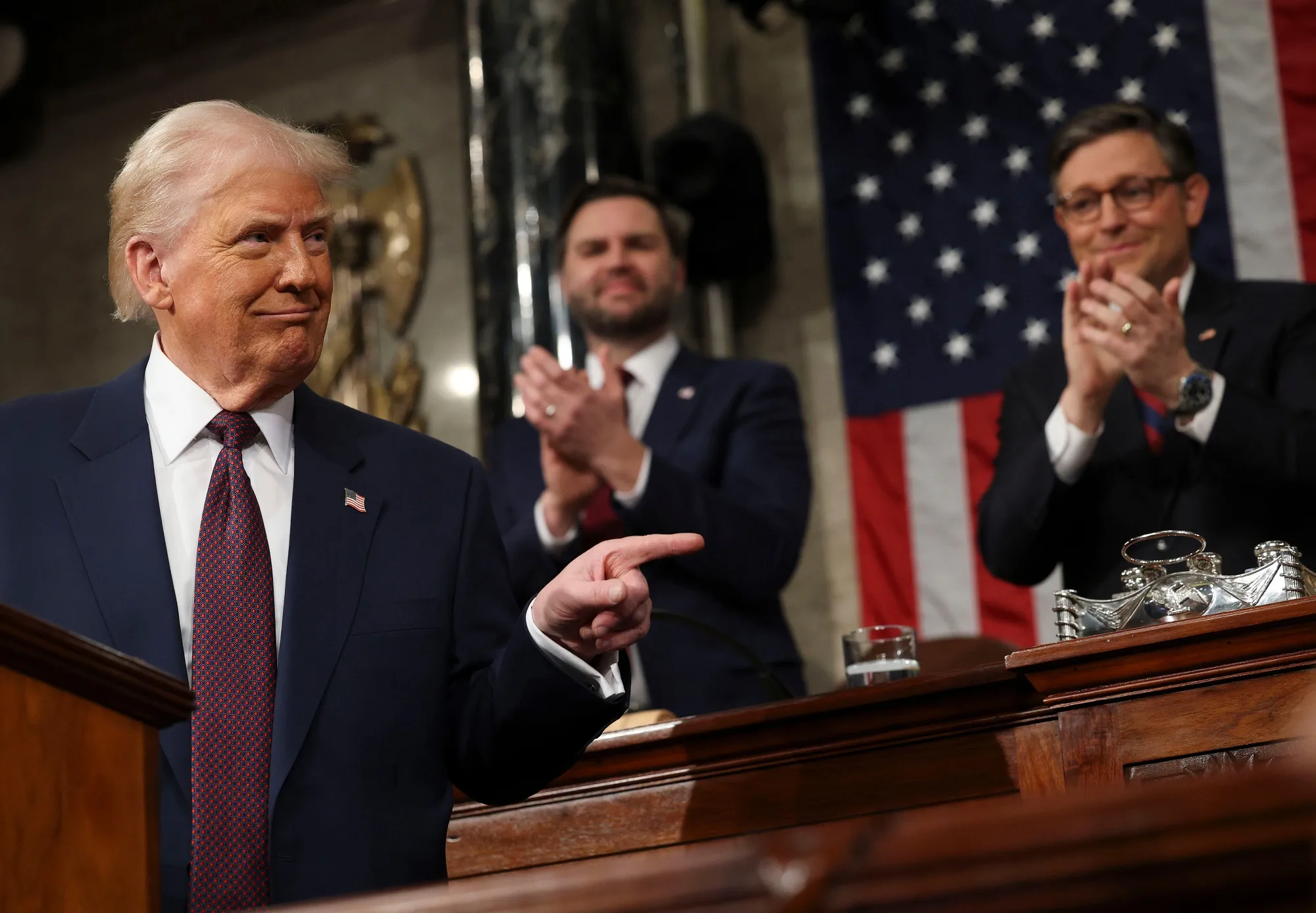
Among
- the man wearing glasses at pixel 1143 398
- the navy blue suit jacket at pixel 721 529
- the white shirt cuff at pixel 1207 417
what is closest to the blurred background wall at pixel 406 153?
the navy blue suit jacket at pixel 721 529

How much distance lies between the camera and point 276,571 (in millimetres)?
2146

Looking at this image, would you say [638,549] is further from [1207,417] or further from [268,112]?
[268,112]

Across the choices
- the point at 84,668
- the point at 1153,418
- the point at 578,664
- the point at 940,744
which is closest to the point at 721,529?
the point at 1153,418

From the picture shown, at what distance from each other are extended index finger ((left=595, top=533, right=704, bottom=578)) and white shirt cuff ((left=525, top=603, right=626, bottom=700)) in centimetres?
13

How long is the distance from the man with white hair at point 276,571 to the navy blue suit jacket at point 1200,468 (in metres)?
1.25

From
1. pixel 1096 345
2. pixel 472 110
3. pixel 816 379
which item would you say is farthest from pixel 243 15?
pixel 1096 345

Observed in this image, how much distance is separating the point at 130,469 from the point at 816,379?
13.3ft

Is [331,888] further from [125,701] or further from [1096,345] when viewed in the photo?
[1096,345]

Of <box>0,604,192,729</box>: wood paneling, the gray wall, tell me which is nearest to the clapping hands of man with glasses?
<box>0,604,192,729</box>: wood paneling

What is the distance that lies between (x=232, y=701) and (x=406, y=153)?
507 cm

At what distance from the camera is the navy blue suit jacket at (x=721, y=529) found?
3.51 m

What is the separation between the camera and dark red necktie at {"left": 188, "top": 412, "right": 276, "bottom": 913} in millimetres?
1911

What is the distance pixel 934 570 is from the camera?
5582 mm

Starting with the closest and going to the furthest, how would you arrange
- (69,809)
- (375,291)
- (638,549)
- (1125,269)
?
(69,809)
(638,549)
(1125,269)
(375,291)
